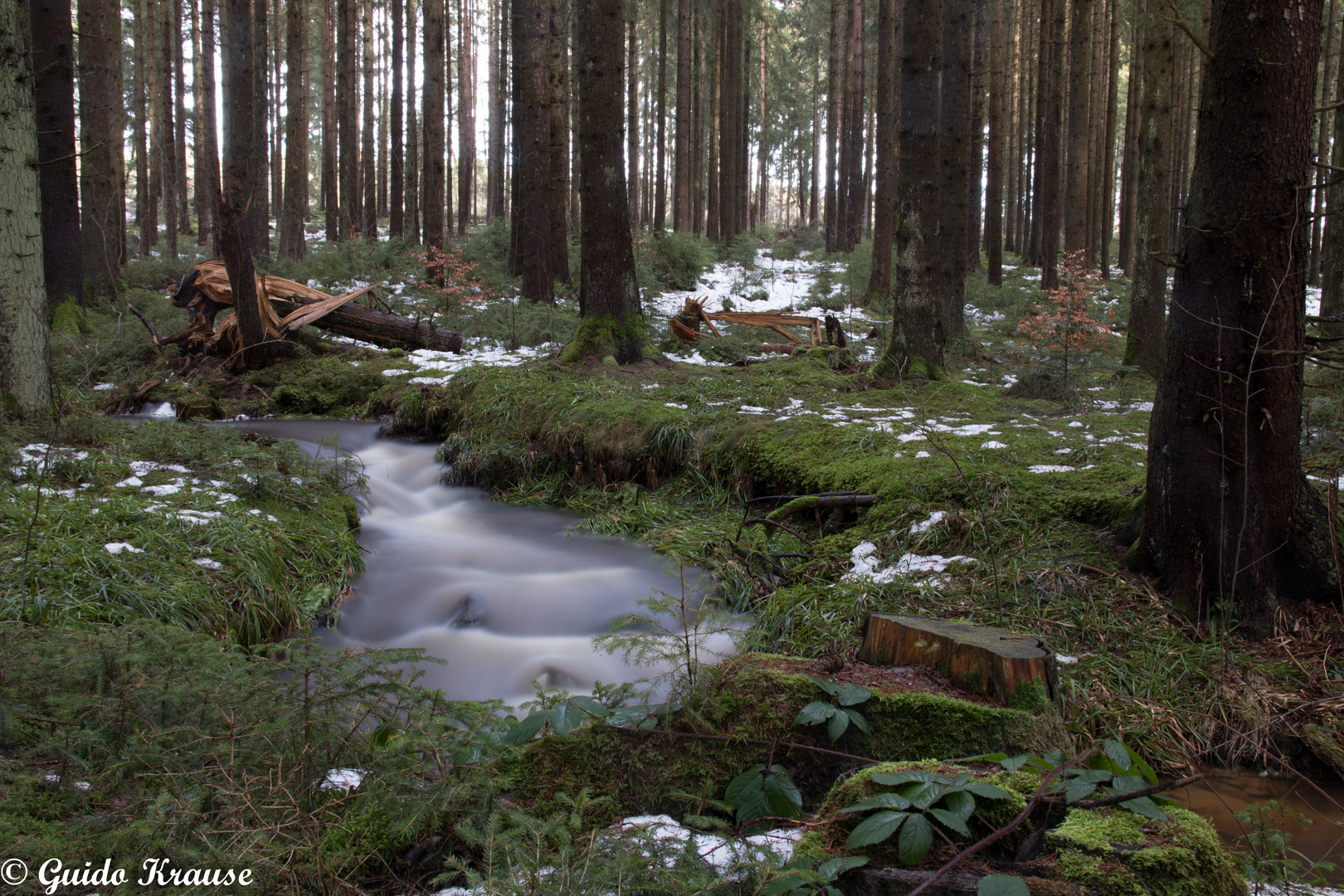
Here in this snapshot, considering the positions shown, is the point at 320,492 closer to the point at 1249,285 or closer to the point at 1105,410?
the point at 1249,285

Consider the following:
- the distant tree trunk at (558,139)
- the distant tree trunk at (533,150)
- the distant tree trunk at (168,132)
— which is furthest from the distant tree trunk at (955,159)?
the distant tree trunk at (168,132)

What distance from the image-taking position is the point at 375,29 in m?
32.7

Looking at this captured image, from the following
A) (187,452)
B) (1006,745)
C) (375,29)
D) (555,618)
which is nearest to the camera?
(1006,745)

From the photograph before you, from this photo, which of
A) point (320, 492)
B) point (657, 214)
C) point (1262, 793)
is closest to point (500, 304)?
point (320, 492)

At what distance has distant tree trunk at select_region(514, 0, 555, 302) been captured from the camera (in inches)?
513

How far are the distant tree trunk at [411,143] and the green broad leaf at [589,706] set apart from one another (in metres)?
19.8

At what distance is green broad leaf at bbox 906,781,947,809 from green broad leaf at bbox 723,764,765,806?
49 cm

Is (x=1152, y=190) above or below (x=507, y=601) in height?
above

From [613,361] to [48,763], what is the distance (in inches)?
283

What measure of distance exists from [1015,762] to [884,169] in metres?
17.6

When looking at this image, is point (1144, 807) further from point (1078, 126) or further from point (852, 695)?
point (1078, 126)

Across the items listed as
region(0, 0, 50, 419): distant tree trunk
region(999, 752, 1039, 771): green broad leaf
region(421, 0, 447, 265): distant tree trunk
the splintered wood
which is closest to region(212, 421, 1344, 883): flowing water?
region(999, 752, 1039, 771): green broad leaf

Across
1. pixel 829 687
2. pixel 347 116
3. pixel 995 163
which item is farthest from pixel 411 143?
pixel 829 687

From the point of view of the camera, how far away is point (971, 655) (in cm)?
269
